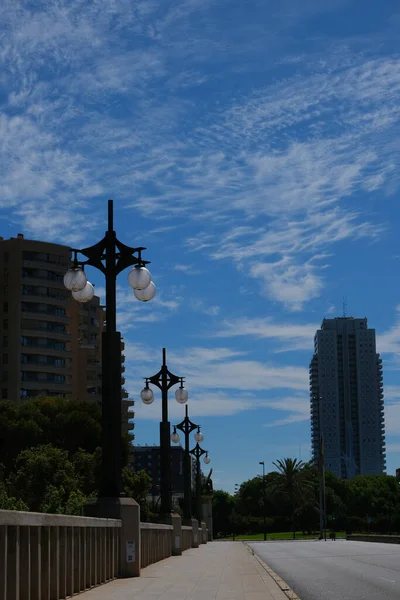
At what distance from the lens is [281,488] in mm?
122750

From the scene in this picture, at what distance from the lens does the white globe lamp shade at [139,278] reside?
1778 centimetres

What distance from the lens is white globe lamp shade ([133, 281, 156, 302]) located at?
18.3 meters

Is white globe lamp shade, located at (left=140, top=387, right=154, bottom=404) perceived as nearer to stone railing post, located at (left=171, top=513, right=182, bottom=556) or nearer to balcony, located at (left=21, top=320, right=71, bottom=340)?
stone railing post, located at (left=171, top=513, right=182, bottom=556)

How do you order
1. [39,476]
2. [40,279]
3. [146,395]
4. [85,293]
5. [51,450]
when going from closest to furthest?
[85,293]
[146,395]
[39,476]
[51,450]
[40,279]

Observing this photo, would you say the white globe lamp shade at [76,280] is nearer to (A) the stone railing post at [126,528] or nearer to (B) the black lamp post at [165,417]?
(A) the stone railing post at [126,528]

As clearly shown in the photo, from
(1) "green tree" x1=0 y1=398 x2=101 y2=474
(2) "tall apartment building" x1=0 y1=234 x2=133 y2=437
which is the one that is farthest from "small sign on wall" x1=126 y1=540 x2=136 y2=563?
(2) "tall apartment building" x1=0 y1=234 x2=133 y2=437

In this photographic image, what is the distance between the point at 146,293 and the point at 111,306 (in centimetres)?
106

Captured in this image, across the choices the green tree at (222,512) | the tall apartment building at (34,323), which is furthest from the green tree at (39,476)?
the green tree at (222,512)

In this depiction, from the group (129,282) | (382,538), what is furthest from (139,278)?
(382,538)

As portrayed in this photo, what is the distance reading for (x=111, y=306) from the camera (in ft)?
62.4

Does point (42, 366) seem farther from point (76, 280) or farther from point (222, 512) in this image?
point (76, 280)

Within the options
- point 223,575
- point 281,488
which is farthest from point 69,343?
point 223,575

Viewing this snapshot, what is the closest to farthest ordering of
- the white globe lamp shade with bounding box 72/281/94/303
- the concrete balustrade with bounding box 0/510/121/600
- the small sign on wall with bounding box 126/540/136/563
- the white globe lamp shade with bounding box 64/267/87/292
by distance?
the concrete balustrade with bounding box 0/510/121/600 → the white globe lamp shade with bounding box 64/267/87/292 → the white globe lamp shade with bounding box 72/281/94/303 → the small sign on wall with bounding box 126/540/136/563

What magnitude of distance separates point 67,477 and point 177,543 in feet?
66.0
